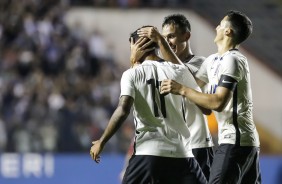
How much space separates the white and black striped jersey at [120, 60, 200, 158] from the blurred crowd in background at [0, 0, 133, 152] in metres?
6.66

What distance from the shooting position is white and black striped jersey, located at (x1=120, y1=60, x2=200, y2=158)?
5340 millimetres

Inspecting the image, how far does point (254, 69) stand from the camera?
54.9ft

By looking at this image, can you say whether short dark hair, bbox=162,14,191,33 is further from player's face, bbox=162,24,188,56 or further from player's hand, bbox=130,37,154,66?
player's hand, bbox=130,37,154,66

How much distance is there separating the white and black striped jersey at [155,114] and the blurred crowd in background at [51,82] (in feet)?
21.9

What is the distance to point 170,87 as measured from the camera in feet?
17.2

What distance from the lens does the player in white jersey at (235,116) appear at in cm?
559

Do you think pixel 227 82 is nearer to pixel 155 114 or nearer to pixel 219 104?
pixel 219 104

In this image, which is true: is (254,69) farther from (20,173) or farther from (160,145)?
(160,145)

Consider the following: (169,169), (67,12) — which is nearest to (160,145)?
(169,169)

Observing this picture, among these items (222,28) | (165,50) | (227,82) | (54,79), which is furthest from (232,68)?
(54,79)

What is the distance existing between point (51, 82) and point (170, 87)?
895cm

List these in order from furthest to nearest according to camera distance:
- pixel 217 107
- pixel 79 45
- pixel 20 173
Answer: pixel 79 45
pixel 20 173
pixel 217 107

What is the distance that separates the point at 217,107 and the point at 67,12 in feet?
37.8

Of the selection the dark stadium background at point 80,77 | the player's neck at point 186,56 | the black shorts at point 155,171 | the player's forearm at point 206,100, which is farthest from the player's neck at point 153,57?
the dark stadium background at point 80,77
